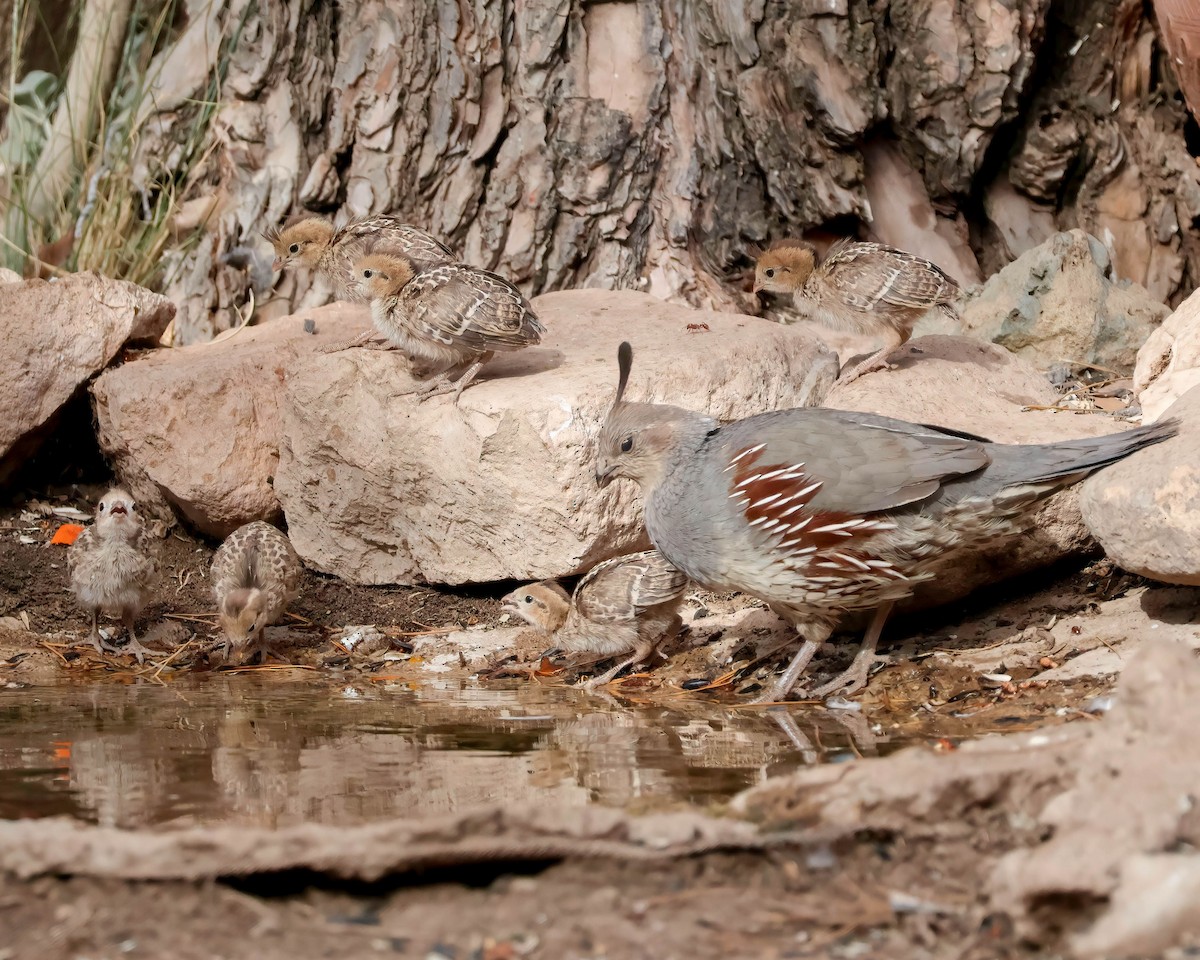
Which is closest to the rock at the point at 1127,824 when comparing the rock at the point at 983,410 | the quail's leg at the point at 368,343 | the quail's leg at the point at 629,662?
the rock at the point at 983,410

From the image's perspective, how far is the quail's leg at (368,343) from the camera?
768cm

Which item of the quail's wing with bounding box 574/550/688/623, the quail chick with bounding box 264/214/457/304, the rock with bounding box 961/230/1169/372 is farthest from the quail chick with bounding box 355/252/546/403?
the rock with bounding box 961/230/1169/372

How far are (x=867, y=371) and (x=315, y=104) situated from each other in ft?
14.4

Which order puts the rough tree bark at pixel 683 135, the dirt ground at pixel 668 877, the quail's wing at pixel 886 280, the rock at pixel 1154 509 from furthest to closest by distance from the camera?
the rough tree bark at pixel 683 135 < the quail's wing at pixel 886 280 < the rock at pixel 1154 509 < the dirt ground at pixel 668 877

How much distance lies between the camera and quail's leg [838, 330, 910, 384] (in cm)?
739

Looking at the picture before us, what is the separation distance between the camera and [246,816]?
4.04 metres

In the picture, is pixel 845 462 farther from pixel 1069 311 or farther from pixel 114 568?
pixel 114 568

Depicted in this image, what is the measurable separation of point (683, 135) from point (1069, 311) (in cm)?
279

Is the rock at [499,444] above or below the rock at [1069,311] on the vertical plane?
below

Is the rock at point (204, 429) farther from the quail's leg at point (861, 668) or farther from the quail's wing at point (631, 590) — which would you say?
the quail's leg at point (861, 668)

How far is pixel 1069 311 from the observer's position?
8.34 m

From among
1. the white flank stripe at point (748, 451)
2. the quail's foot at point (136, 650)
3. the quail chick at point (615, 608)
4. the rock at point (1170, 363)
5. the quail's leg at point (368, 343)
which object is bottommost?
the quail's foot at point (136, 650)

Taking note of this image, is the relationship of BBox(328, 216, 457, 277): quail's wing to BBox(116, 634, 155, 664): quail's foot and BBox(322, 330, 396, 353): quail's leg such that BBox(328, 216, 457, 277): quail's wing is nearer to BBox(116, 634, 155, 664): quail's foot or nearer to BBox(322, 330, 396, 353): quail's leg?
BBox(322, 330, 396, 353): quail's leg

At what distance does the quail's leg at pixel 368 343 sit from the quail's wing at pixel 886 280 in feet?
8.09
